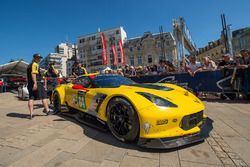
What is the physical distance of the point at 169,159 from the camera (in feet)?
6.34

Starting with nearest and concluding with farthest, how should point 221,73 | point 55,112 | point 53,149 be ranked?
1. point 53,149
2. point 55,112
3. point 221,73

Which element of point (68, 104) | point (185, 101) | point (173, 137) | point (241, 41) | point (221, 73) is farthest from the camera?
point (241, 41)

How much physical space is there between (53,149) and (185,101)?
6.88 ft

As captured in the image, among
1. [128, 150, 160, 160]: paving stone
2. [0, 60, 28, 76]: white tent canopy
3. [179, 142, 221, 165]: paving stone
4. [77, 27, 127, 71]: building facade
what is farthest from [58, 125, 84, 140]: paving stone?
[77, 27, 127, 71]: building facade

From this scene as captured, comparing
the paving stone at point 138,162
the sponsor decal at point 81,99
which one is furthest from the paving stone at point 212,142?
the sponsor decal at point 81,99

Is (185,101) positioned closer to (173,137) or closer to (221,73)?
(173,137)

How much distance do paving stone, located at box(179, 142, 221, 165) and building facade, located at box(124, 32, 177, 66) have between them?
153 feet

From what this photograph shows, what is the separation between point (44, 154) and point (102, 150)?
2.57ft

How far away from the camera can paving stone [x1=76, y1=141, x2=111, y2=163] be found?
2.03 metres

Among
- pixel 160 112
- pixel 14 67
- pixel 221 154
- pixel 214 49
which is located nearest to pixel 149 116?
pixel 160 112

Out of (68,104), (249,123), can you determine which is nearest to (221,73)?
(249,123)

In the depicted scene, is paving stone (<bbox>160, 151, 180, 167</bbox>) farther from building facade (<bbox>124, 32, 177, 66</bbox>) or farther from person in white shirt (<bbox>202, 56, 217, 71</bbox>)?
building facade (<bbox>124, 32, 177, 66</bbox>)

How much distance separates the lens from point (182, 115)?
7.09 feet

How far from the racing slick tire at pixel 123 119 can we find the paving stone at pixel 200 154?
26.3 inches
